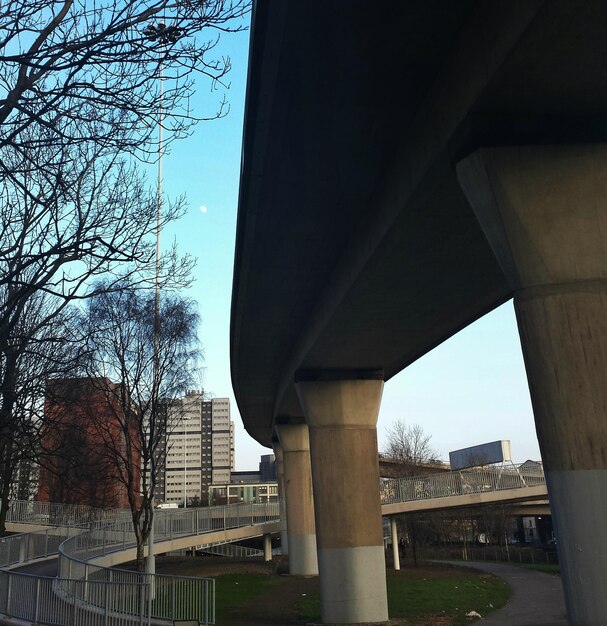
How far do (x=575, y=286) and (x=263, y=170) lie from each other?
4.31 meters

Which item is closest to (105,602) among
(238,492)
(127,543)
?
(127,543)

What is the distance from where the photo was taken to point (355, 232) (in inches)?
469

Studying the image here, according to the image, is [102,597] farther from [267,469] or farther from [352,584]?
[267,469]

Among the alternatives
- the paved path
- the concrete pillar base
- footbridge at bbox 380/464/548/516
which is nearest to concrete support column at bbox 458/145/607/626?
the concrete pillar base

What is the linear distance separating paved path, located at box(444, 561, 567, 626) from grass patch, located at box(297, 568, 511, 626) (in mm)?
478

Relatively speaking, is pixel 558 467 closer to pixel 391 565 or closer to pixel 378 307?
pixel 378 307

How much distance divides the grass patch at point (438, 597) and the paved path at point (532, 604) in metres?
0.48

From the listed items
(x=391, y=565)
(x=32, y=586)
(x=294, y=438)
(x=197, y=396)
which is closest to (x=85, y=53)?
(x=32, y=586)

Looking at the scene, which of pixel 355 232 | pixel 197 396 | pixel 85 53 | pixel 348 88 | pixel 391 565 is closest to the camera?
pixel 85 53

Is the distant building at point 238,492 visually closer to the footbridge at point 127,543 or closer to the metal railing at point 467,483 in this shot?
the footbridge at point 127,543

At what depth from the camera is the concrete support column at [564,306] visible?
6.84 metres

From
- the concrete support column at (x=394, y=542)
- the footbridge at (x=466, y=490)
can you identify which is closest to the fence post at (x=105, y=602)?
the footbridge at (x=466, y=490)

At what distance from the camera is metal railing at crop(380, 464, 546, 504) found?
37.8 m

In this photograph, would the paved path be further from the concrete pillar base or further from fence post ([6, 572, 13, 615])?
fence post ([6, 572, 13, 615])
